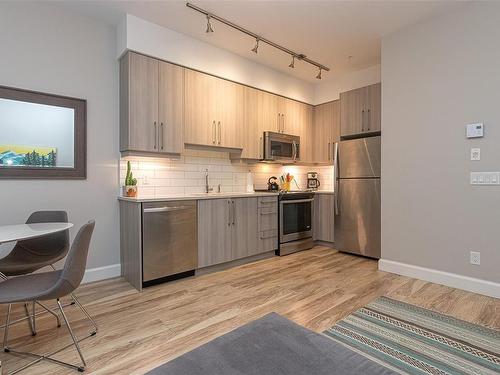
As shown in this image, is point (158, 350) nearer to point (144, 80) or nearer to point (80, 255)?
point (80, 255)

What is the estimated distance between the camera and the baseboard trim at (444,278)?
2.71 metres

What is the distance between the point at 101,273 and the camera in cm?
318

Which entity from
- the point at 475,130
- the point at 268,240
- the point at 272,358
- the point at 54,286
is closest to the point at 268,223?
the point at 268,240

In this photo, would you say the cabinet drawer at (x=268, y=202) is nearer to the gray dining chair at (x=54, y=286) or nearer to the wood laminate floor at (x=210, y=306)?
the wood laminate floor at (x=210, y=306)

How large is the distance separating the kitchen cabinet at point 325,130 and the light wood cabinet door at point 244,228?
193 cm

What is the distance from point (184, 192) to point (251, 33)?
2.18 metres

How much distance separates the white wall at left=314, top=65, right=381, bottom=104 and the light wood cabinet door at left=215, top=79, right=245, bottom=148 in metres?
1.84

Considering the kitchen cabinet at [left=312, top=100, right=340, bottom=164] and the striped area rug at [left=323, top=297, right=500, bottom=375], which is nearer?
the striped area rug at [left=323, top=297, right=500, bottom=375]

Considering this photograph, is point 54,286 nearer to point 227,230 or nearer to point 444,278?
point 227,230

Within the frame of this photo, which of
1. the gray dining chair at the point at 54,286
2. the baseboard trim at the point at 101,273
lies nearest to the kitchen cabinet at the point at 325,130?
the baseboard trim at the point at 101,273

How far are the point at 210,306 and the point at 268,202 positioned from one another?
184cm

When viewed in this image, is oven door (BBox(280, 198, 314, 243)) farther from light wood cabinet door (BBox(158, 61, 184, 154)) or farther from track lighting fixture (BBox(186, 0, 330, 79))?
track lighting fixture (BBox(186, 0, 330, 79))

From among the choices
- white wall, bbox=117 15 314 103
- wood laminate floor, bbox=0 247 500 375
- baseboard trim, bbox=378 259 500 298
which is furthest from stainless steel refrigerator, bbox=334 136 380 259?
white wall, bbox=117 15 314 103

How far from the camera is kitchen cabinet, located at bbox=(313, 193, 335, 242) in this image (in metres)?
4.65
